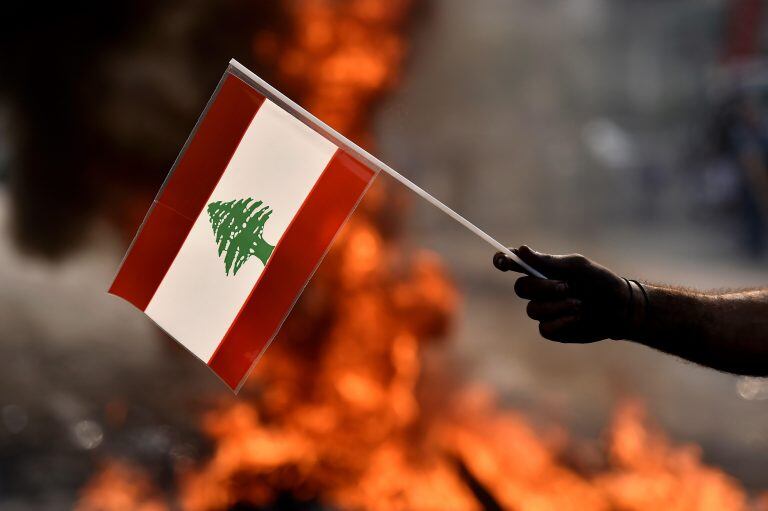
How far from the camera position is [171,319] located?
2.20 meters

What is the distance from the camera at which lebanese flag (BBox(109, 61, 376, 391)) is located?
6.84ft

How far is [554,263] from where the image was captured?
184cm

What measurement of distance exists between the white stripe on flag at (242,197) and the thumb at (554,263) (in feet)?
2.09

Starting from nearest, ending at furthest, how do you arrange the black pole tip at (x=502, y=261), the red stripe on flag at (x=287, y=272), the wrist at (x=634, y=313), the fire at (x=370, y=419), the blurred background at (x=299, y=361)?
1. the black pole tip at (x=502, y=261)
2. the wrist at (x=634, y=313)
3. the red stripe on flag at (x=287, y=272)
4. the fire at (x=370, y=419)
5. the blurred background at (x=299, y=361)

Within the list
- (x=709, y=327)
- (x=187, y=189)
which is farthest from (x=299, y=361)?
(x=709, y=327)

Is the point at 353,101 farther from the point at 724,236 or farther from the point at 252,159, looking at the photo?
Answer: the point at 724,236

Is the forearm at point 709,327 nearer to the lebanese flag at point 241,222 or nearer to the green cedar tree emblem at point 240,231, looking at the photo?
the lebanese flag at point 241,222

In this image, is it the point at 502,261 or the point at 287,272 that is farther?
the point at 287,272

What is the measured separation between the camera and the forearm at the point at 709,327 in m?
1.98

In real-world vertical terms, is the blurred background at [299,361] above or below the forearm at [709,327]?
below

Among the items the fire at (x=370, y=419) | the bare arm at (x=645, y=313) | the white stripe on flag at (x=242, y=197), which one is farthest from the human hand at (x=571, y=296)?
the fire at (x=370, y=419)

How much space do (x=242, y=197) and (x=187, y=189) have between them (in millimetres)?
181

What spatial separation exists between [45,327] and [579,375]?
5.11 meters

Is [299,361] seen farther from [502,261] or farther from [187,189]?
[502,261]
